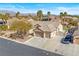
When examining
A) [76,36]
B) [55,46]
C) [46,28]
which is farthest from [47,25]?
[76,36]

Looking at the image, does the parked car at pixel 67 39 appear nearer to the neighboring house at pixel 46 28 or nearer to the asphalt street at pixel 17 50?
the neighboring house at pixel 46 28

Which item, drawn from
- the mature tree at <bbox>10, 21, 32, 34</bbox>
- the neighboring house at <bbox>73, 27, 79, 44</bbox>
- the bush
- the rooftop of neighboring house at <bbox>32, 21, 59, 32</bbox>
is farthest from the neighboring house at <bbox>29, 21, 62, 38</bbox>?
the bush

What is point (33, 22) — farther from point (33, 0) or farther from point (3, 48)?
point (3, 48)

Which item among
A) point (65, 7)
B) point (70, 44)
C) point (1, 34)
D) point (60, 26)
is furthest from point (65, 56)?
point (1, 34)

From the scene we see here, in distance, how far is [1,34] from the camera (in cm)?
505

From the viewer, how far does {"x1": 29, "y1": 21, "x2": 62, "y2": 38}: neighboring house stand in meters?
4.95

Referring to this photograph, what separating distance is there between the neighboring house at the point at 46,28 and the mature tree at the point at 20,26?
114mm

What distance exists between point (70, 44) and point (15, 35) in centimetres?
99

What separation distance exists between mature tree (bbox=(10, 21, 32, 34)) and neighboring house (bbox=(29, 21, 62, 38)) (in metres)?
0.11

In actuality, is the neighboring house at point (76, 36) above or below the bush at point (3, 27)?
below

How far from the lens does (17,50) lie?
16.4ft

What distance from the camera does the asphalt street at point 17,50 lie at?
4953mm

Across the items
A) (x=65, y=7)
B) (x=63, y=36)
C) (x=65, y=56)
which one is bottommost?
(x=65, y=56)

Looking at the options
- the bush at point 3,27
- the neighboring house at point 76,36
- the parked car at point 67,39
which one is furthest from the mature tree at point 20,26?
the neighboring house at point 76,36
